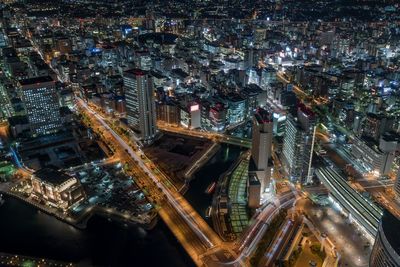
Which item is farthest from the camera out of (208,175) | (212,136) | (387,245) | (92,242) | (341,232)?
(212,136)

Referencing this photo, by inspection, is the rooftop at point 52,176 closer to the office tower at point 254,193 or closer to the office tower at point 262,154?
the office tower at point 254,193

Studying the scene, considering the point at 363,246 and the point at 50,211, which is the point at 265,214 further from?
the point at 50,211

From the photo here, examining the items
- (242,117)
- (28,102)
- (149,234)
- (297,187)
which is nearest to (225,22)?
(242,117)

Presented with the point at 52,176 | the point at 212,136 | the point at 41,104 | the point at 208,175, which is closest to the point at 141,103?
the point at 212,136

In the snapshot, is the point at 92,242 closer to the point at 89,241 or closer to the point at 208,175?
the point at 89,241

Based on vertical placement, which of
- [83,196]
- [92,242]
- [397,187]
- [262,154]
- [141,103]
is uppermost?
[141,103]

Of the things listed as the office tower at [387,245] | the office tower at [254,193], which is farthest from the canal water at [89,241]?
the office tower at [387,245]
